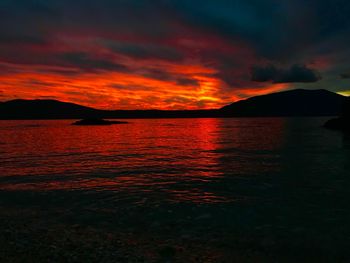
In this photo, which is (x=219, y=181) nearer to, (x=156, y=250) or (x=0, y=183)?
(x=156, y=250)

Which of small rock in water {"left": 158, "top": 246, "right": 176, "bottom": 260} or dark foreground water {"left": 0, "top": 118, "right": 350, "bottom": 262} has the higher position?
small rock in water {"left": 158, "top": 246, "right": 176, "bottom": 260}

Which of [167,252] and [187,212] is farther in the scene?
[187,212]

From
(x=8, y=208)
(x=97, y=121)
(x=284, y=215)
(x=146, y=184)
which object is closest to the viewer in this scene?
(x=284, y=215)

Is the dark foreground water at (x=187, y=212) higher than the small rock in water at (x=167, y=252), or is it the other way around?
the small rock in water at (x=167, y=252)

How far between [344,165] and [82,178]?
78.9ft

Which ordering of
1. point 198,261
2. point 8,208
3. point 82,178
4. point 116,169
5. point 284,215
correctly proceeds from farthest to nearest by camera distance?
point 116,169
point 82,178
point 8,208
point 284,215
point 198,261

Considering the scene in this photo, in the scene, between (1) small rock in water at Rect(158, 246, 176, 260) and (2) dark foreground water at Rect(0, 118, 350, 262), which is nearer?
(1) small rock in water at Rect(158, 246, 176, 260)

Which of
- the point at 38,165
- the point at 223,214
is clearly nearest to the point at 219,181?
the point at 223,214

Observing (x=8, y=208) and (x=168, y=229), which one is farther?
(x=8, y=208)

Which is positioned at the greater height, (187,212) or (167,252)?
(167,252)

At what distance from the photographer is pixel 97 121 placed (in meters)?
182

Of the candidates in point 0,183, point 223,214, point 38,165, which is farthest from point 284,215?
point 38,165

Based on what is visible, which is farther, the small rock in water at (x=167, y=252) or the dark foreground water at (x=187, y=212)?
the dark foreground water at (x=187, y=212)

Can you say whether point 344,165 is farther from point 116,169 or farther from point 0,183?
point 0,183
